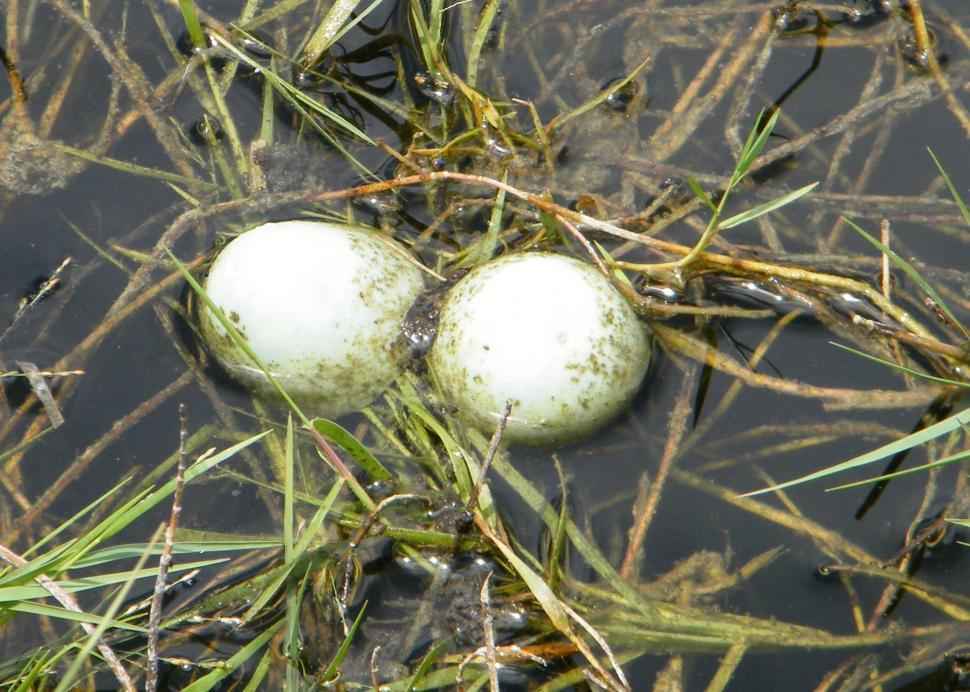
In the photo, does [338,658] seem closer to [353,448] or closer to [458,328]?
[353,448]

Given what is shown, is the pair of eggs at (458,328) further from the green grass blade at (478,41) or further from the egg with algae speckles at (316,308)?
the green grass blade at (478,41)

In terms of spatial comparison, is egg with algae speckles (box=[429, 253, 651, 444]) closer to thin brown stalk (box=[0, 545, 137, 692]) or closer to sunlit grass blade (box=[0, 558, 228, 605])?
sunlit grass blade (box=[0, 558, 228, 605])

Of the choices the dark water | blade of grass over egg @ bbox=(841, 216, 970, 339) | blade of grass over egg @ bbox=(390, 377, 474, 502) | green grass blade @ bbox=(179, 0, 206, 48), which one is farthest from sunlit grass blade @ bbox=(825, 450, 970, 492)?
green grass blade @ bbox=(179, 0, 206, 48)

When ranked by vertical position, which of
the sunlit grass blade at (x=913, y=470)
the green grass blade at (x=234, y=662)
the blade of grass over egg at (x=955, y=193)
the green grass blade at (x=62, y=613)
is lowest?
the green grass blade at (x=234, y=662)

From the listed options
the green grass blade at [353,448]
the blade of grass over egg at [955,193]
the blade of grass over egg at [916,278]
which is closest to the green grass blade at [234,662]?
the green grass blade at [353,448]

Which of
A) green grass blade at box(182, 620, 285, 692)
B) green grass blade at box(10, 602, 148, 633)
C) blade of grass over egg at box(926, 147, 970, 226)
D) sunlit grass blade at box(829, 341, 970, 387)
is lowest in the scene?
green grass blade at box(182, 620, 285, 692)

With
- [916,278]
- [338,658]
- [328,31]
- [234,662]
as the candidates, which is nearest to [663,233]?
[916,278]
